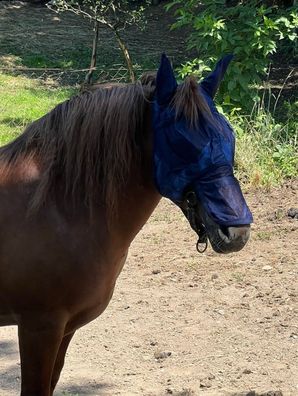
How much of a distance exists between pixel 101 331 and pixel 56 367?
1435mm

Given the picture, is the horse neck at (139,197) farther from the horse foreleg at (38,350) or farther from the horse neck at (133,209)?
the horse foreleg at (38,350)

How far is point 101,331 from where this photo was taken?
443 cm

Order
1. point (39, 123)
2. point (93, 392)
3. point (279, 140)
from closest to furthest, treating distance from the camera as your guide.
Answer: point (39, 123) < point (93, 392) < point (279, 140)

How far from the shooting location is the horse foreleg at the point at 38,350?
2650 mm

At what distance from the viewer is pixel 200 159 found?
2.49m

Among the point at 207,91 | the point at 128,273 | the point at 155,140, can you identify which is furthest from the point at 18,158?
the point at 128,273

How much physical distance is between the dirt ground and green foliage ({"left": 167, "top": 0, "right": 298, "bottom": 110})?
5.98 feet

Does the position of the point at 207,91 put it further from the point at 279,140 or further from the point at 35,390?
the point at 279,140

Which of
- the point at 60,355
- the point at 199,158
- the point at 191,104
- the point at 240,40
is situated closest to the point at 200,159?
the point at 199,158

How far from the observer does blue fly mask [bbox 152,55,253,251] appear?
2.46 metres

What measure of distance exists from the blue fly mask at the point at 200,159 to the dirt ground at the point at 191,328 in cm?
147

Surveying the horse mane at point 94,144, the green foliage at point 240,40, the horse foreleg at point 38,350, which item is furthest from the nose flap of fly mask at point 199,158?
the green foliage at point 240,40

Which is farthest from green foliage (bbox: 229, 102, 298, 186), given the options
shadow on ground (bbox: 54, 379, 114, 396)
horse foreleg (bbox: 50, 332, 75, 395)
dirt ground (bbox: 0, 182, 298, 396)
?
horse foreleg (bbox: 50, 332, 75, 395)

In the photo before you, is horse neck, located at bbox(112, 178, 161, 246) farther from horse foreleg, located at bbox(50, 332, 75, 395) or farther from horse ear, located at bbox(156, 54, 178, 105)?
horse foreleg, located at bbox(50, 332, 75, 395)
